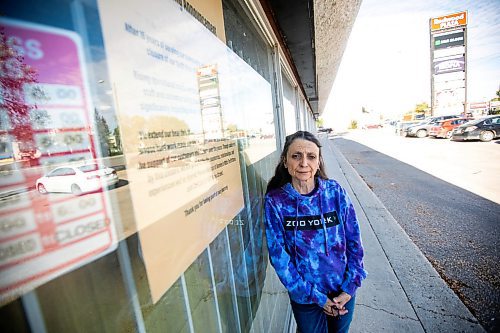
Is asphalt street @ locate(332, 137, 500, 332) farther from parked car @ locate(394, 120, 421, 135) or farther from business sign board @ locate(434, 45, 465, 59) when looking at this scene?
business sign board @ locate(434, 45, 465, 59)

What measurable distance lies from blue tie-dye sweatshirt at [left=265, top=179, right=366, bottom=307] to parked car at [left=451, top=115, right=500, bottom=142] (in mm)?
20463

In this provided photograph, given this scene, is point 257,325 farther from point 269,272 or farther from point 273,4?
point 273,4

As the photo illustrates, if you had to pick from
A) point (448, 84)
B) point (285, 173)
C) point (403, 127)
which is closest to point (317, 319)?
point (285, 173)

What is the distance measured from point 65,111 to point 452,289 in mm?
3908

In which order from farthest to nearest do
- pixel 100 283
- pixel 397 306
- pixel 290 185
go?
pixel 397 306 < pixel 290 185 < pixel 100 283

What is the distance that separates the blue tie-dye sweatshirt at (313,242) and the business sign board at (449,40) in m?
41.2

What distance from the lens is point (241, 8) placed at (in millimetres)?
1911

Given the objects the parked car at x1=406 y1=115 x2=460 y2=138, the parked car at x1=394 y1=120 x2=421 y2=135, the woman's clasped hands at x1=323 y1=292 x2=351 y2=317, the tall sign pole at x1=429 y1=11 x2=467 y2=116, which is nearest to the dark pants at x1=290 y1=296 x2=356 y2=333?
the woman's clasped hands at x1=323 y1=292 x2=351 y2=317

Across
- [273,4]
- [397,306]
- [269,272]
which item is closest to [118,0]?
[273,4]

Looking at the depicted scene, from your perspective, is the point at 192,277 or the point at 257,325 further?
the point at 257,325

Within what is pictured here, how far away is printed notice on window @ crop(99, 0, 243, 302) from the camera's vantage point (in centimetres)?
66

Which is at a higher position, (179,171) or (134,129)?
(134,129)

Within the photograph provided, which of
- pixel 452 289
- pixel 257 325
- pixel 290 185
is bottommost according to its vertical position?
pixel 452 289

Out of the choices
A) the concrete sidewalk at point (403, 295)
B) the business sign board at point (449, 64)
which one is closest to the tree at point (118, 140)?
the concrete sidewalk at point (403, 295)
